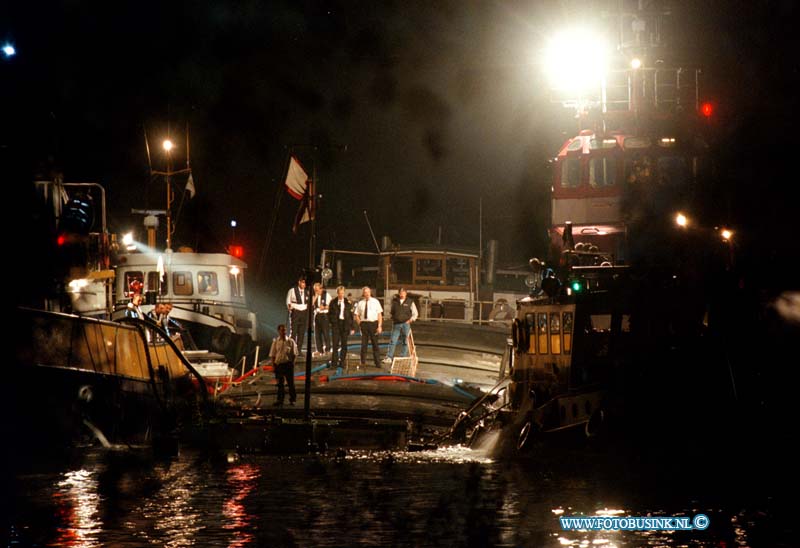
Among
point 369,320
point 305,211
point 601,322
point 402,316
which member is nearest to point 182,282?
point 305,211

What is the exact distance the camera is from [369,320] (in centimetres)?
2666

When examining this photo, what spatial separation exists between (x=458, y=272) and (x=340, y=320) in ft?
45.6

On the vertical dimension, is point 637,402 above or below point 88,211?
below

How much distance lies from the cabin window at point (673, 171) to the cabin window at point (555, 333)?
38.8 ft

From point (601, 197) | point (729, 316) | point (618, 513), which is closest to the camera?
point (618, 513)

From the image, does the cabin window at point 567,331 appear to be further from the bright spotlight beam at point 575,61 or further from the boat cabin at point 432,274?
the boat cabin at point 432,274

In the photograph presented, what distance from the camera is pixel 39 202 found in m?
21.9

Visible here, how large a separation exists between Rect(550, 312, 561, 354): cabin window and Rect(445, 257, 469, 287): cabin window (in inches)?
762

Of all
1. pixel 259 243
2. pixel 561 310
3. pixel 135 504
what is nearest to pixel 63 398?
pixel 135 504

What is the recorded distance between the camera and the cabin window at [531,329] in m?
20.4

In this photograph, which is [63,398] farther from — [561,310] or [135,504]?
[561,310]

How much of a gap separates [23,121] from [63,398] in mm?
6814

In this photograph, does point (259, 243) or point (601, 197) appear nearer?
point (601, 197)

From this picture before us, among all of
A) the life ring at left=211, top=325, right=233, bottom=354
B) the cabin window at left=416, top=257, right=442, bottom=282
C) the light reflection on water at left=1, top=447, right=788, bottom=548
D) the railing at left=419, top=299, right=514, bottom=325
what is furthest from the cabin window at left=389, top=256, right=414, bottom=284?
the light reflection on water at left=1, top=447, right=788, bottom=548
